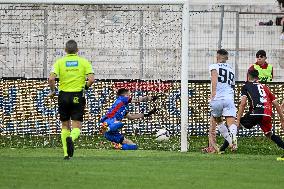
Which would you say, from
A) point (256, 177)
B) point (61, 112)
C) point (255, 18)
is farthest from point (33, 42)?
point (256, 177)

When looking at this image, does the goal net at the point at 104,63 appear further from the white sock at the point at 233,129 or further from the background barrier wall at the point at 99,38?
the white sock at the point at 233,129

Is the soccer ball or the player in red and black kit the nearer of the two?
the player in red and black kit

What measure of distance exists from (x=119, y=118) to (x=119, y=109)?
196mm

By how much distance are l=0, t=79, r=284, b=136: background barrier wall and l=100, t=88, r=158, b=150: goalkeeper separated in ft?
3.60

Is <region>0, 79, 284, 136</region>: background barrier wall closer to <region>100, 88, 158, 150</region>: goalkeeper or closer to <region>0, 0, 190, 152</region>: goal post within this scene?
<region>100, 88, 158, 150</region>: goalkeeper

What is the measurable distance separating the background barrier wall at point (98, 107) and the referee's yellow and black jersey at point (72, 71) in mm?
4798

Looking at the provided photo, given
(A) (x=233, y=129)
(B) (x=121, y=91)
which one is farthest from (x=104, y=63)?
(A) (x=233, y=129)

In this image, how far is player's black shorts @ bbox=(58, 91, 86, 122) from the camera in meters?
19.2

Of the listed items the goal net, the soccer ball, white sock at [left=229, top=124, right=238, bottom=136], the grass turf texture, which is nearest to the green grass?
white sock at [left=229, top=124, right=238, bottom=136]

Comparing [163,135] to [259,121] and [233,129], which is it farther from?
[259,121]

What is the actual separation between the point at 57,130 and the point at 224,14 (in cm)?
593

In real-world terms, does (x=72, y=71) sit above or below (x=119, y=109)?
above

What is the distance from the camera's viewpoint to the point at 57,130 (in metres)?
24.2

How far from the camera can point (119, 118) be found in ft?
75.5
